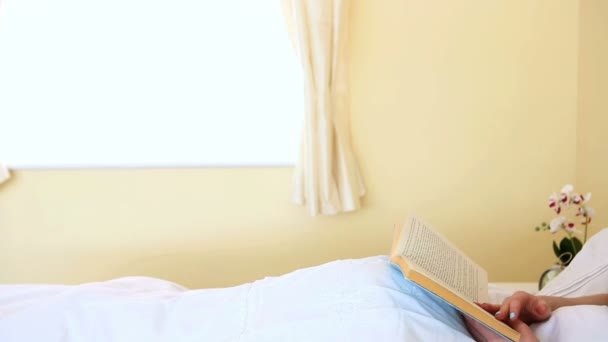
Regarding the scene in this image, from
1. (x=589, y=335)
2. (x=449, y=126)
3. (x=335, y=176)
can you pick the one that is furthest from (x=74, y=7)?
(x=589, y=335)

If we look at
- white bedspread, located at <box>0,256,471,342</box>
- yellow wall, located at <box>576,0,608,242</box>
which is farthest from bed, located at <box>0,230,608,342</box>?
yellow wall, located at <box>576,0,608,242</box>

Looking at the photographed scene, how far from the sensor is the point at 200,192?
200 cm

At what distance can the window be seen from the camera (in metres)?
1.97

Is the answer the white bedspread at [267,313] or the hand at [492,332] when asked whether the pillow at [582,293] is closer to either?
the hand at [492,332]

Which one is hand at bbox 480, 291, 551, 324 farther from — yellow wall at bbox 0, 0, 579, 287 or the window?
the window

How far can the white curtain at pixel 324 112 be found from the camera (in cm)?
181

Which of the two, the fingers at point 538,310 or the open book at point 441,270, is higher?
the open book at point 441,270

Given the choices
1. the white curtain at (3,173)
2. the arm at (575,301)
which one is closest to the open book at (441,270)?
the arm at (575,301)

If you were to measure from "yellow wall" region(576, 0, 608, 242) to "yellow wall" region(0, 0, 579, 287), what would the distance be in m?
0.05

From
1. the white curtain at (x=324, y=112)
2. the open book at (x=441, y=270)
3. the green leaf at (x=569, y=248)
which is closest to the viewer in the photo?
the open book at (x=441, y=270)

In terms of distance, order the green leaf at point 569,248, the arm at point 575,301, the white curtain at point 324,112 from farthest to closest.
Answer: the white curtain at point 324,112 < the green leaf at point 569,248 < the arm at point 575,301

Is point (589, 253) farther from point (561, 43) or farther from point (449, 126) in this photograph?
point (561, 43)

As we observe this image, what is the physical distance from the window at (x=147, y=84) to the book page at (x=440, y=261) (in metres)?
1.00

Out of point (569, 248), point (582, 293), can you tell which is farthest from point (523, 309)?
point (569, 248)
